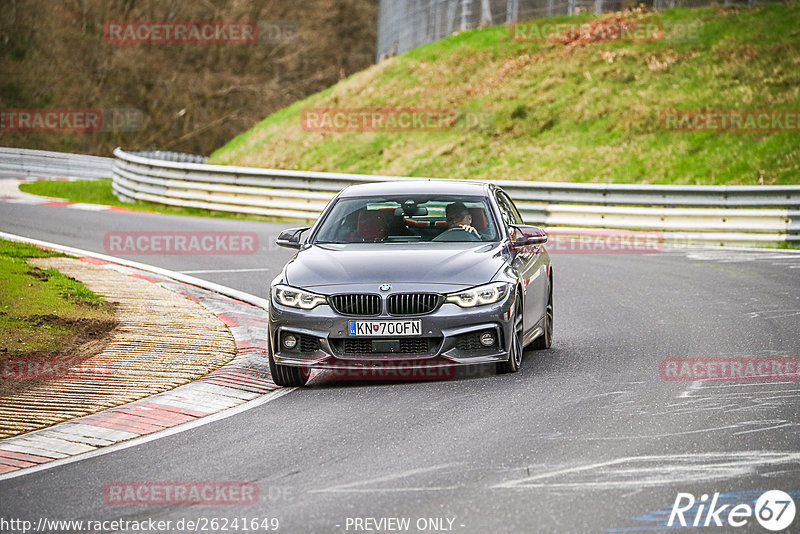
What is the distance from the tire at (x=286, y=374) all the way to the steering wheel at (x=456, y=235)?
5.70 feet

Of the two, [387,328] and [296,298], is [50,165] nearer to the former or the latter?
[296,298]

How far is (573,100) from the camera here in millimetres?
34812

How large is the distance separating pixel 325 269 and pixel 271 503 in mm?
3626

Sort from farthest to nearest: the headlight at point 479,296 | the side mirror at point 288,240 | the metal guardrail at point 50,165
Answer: the metal guardrail at point 50,165 < the side mirror at point 288,240 < the headlight at point 479,296

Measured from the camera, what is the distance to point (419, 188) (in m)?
11.0

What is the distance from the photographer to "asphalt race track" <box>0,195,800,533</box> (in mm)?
5945

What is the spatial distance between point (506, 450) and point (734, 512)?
1.69 m

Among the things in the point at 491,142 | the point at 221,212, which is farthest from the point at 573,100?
the point at 221,212

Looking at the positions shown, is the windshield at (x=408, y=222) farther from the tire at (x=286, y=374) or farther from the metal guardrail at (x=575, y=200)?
the metal guardrail at (x=575, y=200)

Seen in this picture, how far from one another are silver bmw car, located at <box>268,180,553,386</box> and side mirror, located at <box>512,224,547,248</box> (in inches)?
0.5

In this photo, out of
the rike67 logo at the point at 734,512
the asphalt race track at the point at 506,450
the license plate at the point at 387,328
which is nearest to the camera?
the rike67 logo at the point at 734,512

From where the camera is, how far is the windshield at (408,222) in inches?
410

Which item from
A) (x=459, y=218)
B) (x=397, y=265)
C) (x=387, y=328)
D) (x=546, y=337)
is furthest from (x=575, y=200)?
(x=387, y=328)

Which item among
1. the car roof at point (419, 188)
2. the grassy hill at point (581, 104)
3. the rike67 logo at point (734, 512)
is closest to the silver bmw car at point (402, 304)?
the car roof at point (419, 188)
